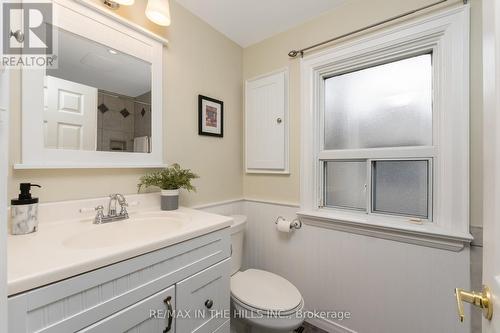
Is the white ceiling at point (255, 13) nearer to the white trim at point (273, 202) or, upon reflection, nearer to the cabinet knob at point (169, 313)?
the white trim at point (273, 202)

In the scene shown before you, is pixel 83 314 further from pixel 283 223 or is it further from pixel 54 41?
pixel 283 223

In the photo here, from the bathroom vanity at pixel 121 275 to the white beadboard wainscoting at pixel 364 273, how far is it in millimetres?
658

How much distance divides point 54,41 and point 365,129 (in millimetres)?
1768

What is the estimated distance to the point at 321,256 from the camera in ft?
4.99

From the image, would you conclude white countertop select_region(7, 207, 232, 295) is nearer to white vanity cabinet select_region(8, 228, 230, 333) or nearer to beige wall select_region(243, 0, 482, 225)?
white vanity cabinet select_region(8, 228, 230, 333)

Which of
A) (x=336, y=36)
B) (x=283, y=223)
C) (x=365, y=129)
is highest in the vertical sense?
(x=336, y=36)

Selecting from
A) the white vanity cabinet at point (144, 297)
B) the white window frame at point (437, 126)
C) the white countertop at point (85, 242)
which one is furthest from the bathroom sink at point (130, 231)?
the white window frame at point (437, 126)

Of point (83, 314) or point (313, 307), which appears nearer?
point (83, 314)

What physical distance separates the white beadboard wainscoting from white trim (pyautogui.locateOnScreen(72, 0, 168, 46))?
3.84ft

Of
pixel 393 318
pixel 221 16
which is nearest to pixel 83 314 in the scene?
A: pixel 393 318

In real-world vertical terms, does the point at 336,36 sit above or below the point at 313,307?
above

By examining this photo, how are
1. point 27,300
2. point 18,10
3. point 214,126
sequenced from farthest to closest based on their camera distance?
point 214,126 < point 18,10 < point 27,300

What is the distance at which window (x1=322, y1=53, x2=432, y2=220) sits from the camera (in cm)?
128

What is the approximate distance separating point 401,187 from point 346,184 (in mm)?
326
